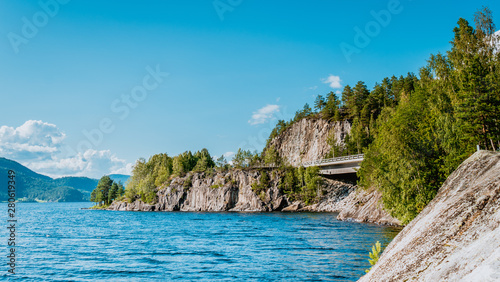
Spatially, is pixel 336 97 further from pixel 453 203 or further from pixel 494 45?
pixel 453 203

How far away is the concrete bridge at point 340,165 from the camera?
86938 mm

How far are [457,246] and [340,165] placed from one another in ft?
297

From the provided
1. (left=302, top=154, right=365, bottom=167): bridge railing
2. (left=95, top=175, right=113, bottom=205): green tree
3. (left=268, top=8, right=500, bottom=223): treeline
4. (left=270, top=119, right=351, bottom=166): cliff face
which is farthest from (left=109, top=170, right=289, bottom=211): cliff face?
(left=268, top=8, right=500, bottom=223): treeline

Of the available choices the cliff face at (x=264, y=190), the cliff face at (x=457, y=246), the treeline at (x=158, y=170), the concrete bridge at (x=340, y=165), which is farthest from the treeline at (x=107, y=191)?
the cliff face at (x=457, y=246)

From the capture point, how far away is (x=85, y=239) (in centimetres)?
4500

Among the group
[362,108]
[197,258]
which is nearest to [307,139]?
[362,108]

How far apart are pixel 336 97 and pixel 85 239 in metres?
114

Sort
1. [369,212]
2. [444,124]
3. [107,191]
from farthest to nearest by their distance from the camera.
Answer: [107,191]
[369,212]
[444,124]

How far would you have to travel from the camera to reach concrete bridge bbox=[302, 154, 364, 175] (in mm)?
86938

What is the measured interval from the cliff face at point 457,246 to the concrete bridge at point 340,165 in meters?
77.7

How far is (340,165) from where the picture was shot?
9500cm

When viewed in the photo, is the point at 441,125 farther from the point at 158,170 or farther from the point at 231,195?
the point at 158,170

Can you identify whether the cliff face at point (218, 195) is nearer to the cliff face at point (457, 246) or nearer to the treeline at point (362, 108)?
the treeline at point (362, 108)

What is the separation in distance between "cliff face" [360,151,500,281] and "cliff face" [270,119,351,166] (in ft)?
352
